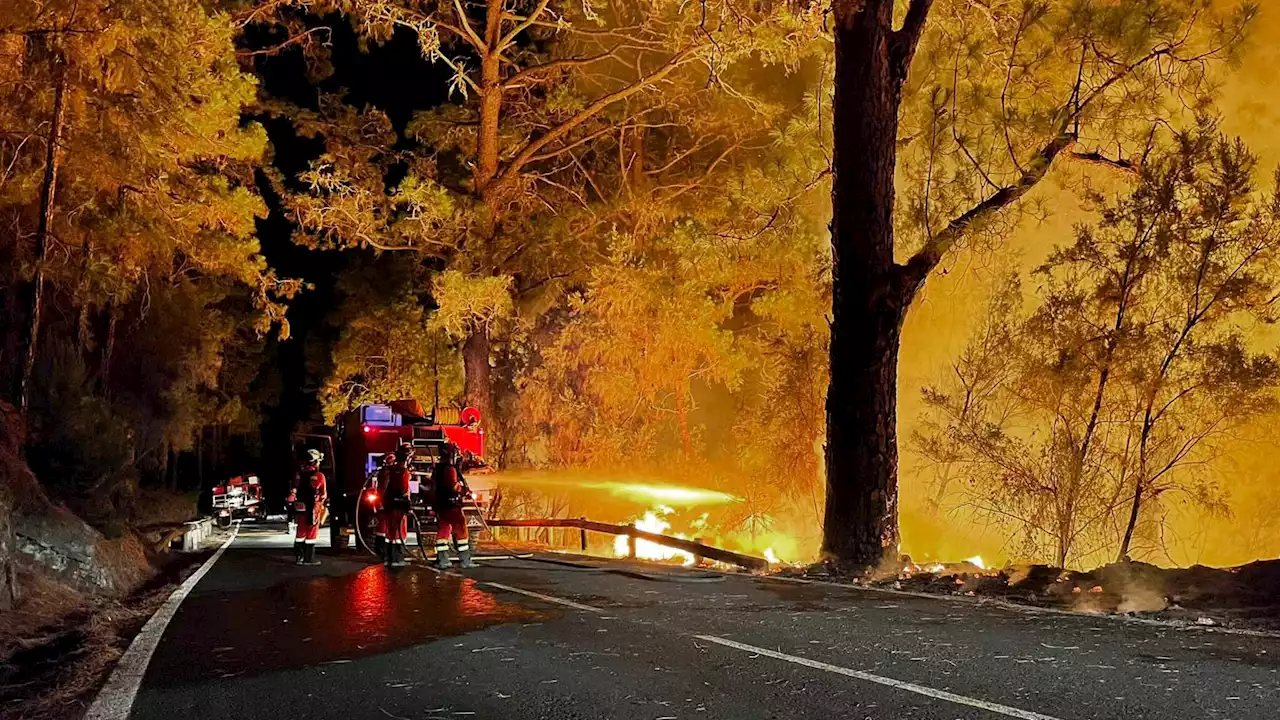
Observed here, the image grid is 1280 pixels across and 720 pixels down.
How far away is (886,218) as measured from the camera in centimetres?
1334

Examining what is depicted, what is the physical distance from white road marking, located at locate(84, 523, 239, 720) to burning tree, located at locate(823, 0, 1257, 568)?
781 centimetres

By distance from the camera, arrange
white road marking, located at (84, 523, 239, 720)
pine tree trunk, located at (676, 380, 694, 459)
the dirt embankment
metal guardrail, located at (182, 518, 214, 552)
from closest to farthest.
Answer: white road marking, located at (84, 523, 239, 720)
the dirt embankment
pine tree trunk, located at (676, 380, 694, 459)
metal guardrail, located at (182, 518, 214, 552)

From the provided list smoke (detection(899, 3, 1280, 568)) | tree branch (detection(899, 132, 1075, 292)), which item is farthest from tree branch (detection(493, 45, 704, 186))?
tree branch (detection(899, 132, 1075, 292))

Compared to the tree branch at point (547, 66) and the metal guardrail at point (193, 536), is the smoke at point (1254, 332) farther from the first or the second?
the metal guardrail at point (193, 536)

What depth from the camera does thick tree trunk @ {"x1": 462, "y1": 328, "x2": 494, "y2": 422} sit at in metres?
24.9

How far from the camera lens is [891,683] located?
5.88m

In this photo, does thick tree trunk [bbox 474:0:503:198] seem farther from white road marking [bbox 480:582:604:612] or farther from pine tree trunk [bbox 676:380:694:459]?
white road marking [bbox 480:582:604:612]

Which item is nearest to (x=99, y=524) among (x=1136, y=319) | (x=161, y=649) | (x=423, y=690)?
(x=161, y=649)

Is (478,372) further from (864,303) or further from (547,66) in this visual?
(864,303)

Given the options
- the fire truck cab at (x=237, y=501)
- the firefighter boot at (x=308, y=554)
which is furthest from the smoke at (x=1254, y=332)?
the fire truck cab at (x=237, y=501)

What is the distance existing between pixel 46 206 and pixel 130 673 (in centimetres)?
1107

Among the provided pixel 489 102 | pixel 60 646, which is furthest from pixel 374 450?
pixel 60 646

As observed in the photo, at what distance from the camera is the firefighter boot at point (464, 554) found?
14.4m

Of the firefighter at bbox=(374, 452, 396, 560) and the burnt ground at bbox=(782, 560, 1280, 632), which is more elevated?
the firefighter at bbox=(374, 452, 396, 560)
